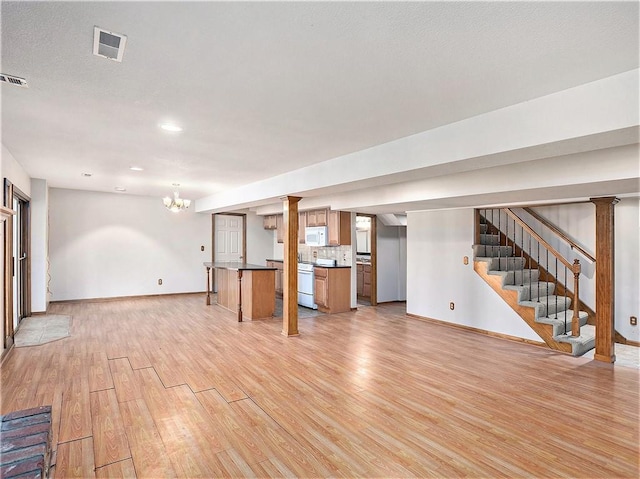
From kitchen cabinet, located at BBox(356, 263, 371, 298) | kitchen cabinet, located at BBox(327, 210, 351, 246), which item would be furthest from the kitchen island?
kitchen cabinet, located at BBox(356, 263, 371, 298)

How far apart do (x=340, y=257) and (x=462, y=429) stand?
212 inches

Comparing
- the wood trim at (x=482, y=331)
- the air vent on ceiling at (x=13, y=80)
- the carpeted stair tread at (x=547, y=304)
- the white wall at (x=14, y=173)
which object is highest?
the air vent on ceiling at (x=13, y=80)

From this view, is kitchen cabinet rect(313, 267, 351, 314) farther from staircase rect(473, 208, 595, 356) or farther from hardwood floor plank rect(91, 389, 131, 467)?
hardwood floor plank rect(91, 389, 131, 467)

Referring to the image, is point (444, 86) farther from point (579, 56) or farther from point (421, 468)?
point (421, 468)

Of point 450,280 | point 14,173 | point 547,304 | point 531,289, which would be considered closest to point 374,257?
point 450,280

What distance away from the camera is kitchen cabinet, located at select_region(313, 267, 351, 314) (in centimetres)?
723

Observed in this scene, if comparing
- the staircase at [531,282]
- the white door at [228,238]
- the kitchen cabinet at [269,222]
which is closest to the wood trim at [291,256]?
the staircase at [531,282]

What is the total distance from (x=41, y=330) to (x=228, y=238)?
5.02 m

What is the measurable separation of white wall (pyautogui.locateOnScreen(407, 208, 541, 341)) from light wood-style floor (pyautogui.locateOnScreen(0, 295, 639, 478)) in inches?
19.5

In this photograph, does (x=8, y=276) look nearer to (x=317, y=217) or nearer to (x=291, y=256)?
(x=291, y=256)

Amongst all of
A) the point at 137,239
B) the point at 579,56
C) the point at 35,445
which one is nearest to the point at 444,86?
the point at 579,56

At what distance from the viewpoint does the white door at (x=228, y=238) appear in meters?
9.77

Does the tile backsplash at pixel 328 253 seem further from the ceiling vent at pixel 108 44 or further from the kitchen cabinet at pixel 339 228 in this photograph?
the ceiling vent at pixel 108 44

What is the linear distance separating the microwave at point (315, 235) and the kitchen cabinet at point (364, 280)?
161 centimetres
